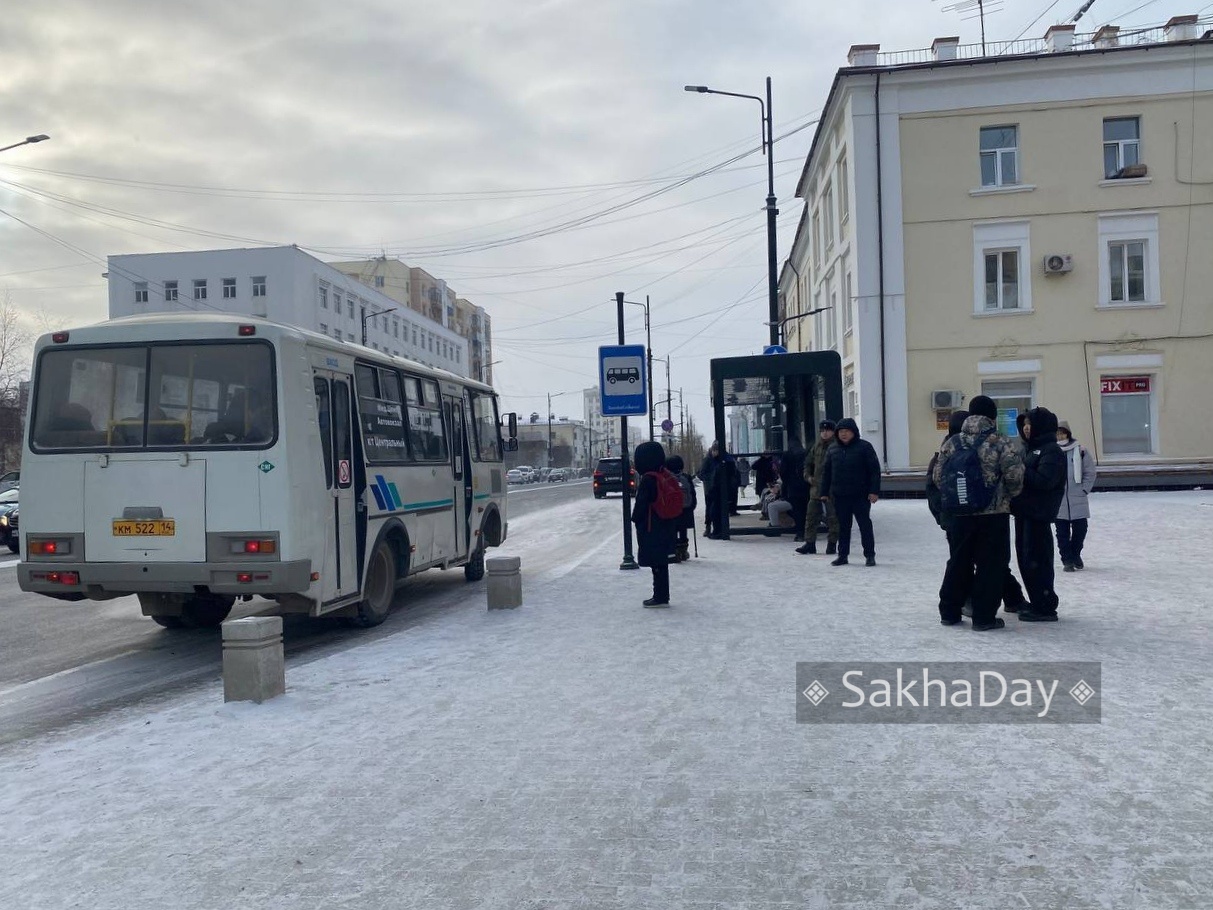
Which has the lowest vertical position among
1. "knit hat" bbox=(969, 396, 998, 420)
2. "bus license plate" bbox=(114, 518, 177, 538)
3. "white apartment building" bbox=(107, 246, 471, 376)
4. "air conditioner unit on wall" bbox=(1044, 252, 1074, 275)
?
"bus license plate" bbox=(114, 518, 177, 538)

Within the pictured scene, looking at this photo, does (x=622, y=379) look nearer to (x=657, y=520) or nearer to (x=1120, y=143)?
(x=657, y=520)

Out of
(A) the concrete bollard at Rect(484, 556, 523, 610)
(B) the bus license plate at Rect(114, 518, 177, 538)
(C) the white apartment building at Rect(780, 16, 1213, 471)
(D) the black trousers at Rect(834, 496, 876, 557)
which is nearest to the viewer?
(B) the bus license plate at Rect(114, 518, 177, 538)

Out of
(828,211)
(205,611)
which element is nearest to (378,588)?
(205,611)

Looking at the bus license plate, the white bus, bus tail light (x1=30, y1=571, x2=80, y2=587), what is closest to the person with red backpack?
the white bus

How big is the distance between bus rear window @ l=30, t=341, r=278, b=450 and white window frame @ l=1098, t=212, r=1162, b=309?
26.6 m

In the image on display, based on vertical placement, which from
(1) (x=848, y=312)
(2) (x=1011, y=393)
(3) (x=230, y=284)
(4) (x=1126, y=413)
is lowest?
(4) (x=1126, y=413)

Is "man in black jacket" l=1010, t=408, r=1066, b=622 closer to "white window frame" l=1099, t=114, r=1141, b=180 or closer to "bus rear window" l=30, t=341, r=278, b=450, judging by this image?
"bus rear window" l=30, t=341, r=278, b=450

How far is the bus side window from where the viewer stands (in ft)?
30.1

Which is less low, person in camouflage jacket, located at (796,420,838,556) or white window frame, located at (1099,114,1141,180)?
white window frame, located at (1099,114,1141,180)

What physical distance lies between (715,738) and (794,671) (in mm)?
1691

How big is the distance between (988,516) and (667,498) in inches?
128

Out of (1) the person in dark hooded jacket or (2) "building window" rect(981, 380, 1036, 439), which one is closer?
(1) the person in dark hooded jacket

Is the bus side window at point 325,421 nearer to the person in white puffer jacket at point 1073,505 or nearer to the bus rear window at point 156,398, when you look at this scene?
the bus rear window at point 156,398

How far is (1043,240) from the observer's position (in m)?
29.2
